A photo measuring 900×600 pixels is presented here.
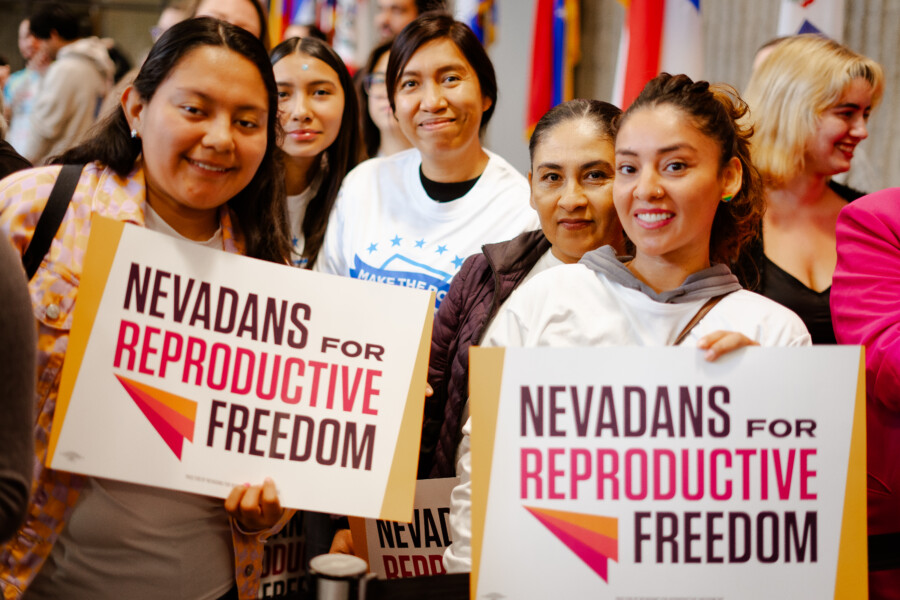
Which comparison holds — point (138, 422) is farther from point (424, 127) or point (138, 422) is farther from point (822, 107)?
point (822, 107)

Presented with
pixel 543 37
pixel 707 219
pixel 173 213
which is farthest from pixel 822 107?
pixel 543 37

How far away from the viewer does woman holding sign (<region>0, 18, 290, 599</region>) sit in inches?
58.3

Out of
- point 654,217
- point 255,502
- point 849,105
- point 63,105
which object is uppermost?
point 63,105

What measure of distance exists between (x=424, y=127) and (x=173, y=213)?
966mm

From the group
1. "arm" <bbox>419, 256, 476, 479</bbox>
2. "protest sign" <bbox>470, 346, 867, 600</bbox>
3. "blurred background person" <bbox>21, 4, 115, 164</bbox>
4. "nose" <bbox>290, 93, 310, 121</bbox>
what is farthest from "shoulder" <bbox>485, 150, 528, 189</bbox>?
"blurred background person" <bbox>21, 4, 115, 164</bbox>

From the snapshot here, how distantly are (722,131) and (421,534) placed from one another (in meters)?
1.04

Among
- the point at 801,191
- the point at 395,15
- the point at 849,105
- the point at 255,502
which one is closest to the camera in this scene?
the point at 255,502

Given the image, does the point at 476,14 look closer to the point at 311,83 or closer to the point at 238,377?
the point at 311,83

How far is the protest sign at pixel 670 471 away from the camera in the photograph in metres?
1.31

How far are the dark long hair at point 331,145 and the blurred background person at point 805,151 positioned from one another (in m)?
1.31

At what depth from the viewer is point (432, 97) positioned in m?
2.42

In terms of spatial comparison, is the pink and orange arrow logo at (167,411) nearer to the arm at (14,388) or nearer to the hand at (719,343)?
the arm at (14,388)

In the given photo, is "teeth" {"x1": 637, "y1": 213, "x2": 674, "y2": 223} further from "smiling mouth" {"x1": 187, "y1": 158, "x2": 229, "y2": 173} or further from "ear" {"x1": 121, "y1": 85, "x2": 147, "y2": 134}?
"ear" {"x1": 121, "y1": 85, "x2": 147, "y2": 134}

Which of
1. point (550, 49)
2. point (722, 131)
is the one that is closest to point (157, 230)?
point (722, 131)
